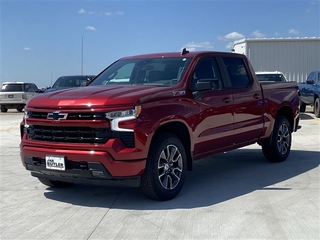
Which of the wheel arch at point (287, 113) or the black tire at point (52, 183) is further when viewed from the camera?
the wheel arch at point (287, 113)

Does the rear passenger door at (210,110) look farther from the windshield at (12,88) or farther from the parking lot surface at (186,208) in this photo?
the windshield at (12,88)

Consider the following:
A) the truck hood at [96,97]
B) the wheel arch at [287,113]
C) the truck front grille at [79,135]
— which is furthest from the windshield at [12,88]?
the truck front grille at [79,135]

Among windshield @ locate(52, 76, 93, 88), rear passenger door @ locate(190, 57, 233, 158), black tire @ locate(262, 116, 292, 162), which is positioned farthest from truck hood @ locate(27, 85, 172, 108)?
windshield @ locate(52, 76, 93, 88)

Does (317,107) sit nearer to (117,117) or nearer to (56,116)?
(117,117)

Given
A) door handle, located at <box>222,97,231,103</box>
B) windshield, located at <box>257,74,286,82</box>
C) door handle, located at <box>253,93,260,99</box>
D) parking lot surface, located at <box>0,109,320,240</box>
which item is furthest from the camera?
windshield, located at <box>257,74,286,82</box>

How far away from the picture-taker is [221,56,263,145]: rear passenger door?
7.04 meters

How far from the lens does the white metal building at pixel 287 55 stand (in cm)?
2217

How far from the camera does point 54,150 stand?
5402 millimetres

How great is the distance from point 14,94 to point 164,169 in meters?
20.0

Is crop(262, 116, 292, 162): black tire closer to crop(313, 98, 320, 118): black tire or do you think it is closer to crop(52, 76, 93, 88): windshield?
crop(313, 98, 320, 118): black tire

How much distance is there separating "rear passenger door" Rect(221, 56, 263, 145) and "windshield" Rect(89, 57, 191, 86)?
1031mm

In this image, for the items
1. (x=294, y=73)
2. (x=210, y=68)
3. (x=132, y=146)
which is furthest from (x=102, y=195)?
(x=294, y=73)

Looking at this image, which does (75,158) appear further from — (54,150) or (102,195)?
(102,195)

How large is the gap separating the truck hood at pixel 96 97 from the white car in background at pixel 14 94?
62.0 feet
